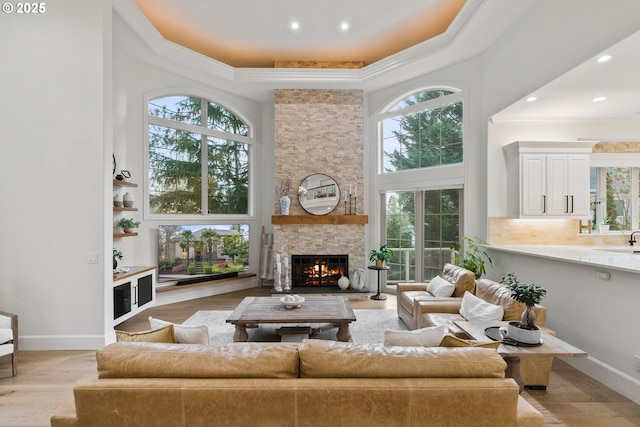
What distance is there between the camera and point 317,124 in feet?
23.1

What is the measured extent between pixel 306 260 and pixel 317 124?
2.84 metres

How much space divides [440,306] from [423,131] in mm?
3902

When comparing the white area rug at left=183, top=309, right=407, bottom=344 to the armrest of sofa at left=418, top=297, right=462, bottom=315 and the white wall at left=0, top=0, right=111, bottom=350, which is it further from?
the white wall at left=0, top=0, right=111, bottom=350

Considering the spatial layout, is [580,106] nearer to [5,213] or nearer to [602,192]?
[602,192]

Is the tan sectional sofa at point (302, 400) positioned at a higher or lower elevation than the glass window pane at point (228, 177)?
lower

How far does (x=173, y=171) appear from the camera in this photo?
6590 mm

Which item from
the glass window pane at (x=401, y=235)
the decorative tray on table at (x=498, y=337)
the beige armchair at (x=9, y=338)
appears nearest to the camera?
the decorative tray on table at (x=498, y=337)

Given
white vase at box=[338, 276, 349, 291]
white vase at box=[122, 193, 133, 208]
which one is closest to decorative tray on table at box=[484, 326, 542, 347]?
white vase at box=[338, 276, 349, 291]

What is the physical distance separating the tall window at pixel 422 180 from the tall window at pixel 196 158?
321 centimetres

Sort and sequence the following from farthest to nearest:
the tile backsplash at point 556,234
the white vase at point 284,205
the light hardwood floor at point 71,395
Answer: the white vase at point 284,205
the tile backsplash at point 556,234
the light hardwood floor at point 71,395

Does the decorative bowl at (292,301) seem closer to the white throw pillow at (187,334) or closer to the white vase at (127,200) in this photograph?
the white throw pillow at (187,334)

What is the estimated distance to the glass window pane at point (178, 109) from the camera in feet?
20.8

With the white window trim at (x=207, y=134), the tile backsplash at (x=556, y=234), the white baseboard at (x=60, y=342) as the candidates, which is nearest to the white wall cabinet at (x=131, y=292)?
the white baseboard at (x=60, y=342)

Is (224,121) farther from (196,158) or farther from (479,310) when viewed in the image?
(479,310)
